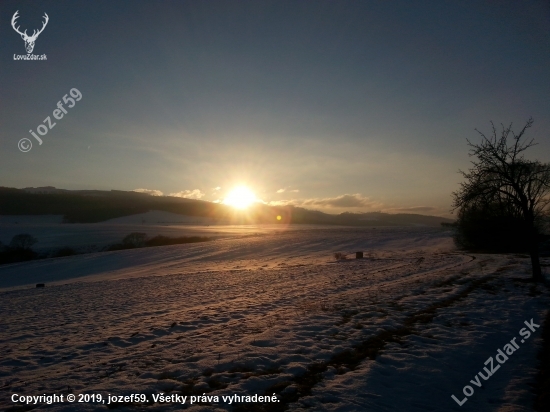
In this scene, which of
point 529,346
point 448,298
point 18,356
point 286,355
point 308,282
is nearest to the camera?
point 286,355

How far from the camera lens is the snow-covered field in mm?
7078

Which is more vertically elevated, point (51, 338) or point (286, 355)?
point (286, 355)

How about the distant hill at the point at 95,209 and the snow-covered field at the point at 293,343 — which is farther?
the distant hill at the point at 95,209

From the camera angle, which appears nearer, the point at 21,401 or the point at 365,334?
the point at 21,401

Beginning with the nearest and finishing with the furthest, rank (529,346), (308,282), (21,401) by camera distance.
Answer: (21,401)
(529,346)
(308,282)

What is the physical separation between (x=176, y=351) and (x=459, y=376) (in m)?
7.11

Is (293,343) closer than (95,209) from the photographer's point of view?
Yes

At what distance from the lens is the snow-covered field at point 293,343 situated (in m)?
7.08

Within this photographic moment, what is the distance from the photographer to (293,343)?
32.1 ft

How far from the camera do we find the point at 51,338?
40.4ft

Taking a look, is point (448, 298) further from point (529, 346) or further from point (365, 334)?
point (365, 334)

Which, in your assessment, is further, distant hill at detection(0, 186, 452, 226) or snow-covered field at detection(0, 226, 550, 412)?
distant hill at detection(0, 186, 452, 226)

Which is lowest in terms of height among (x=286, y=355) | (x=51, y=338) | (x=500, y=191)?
(x=51, y=338)

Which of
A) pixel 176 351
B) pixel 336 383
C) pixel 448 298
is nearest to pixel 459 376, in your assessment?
pixel 336 383
